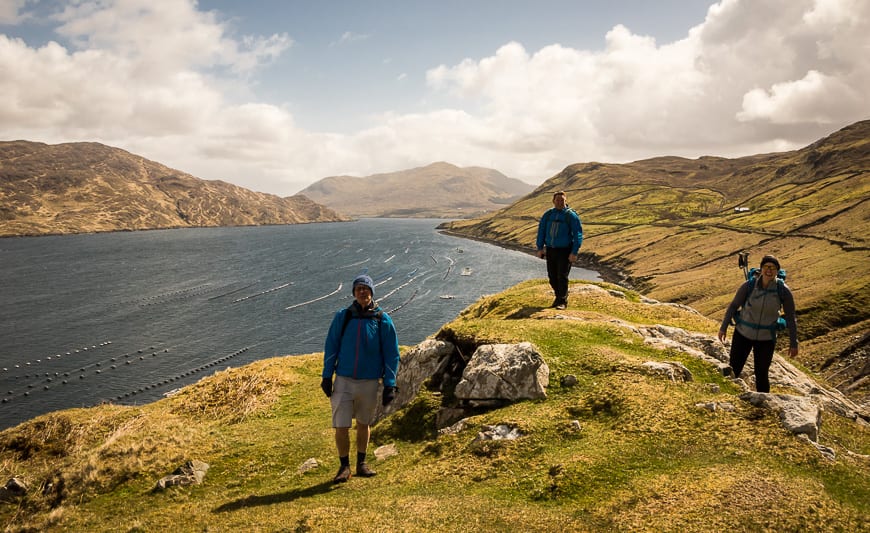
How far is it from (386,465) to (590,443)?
6.26 meters

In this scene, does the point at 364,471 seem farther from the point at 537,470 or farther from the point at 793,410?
the point at 793,410

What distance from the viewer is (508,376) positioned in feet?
50.7

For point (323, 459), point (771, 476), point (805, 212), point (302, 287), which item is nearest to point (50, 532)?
point (323, 459)

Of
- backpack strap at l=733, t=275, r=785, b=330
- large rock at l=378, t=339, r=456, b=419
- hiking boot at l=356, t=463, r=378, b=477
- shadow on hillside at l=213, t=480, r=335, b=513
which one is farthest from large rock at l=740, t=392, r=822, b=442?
shadow on hillside at l=213, t=480, r=335, b=513

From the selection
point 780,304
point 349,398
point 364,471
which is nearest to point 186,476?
point 364,471

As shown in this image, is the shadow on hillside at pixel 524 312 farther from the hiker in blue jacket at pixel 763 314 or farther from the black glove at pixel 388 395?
the black glove at pixel 388 395

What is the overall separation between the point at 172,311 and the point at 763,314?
10689cm

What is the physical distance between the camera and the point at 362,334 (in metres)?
12.1

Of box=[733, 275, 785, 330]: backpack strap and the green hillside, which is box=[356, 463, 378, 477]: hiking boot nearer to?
box=[733, 275, 785, 330]: backpack strap

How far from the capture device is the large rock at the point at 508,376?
50.1ft

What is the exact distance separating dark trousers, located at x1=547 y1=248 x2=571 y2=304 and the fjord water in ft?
180

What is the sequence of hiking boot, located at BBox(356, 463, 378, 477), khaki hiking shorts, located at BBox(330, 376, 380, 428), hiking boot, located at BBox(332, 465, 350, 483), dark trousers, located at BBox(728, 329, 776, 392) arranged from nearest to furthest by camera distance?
khaki hiking shorts, located at BBox(330, 376, 380, 428)
hiking boot, located at BBox(332, 465, 350, 483)
hiking boot, located at BBox(356, 463, 378, 477)
dark trousers, located at BBox(728, 329, 776, 392)

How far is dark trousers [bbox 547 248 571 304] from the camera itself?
22922 millimetres

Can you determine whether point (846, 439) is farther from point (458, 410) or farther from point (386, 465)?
point (386, 465)
